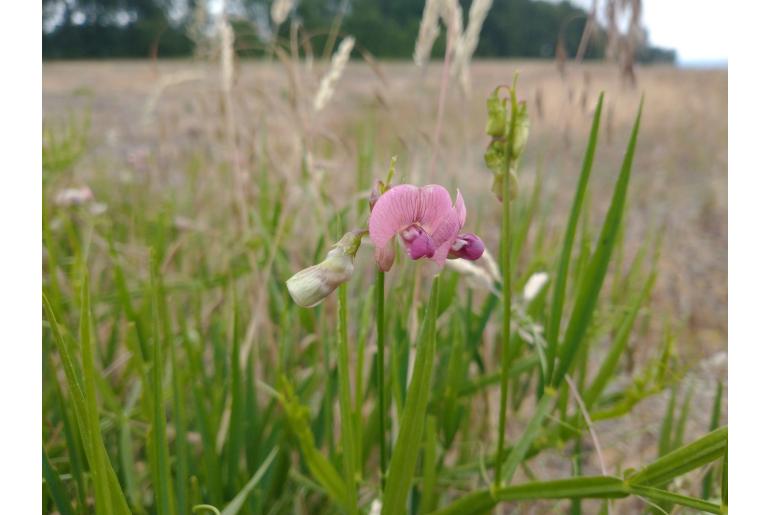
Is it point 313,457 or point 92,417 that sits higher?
point 92,417

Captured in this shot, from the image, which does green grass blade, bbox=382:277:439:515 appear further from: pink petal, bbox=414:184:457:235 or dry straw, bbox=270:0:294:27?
dry straw, bbox=270:0:294:27

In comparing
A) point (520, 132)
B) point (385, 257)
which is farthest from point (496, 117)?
point (385, 257)

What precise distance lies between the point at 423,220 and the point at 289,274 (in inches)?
19.4

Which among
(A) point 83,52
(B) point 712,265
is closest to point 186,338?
(B) point 712,265

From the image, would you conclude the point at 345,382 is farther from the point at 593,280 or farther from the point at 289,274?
the point at 289,274

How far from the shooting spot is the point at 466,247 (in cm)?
35

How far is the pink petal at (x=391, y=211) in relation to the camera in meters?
0.34

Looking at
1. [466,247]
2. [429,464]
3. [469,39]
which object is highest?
[469,39]

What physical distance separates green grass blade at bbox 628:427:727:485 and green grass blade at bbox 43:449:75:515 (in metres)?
0.38

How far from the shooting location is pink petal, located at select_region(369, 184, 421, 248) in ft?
1.12

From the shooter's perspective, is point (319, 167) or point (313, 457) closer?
point (313, 457)

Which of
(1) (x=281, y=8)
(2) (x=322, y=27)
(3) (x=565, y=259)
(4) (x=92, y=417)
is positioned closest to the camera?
(4) (x=92, y=417)

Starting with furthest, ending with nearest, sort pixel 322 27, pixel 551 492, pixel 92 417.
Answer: pixel 322 27, pixel 551 492, pixel 92 417

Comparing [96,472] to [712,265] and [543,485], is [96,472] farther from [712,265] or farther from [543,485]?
[712,265]
